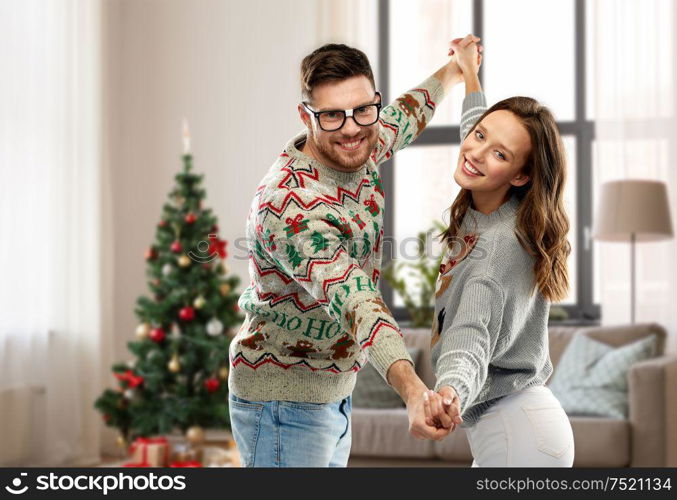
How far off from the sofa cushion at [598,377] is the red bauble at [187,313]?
1989 millimetres

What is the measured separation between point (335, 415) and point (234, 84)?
457 centimetres

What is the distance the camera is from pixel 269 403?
68.4 inches

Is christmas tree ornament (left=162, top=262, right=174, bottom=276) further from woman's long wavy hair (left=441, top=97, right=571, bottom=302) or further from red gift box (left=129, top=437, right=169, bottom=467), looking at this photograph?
woman's long wavy hair (left=441, top=97, right=571, bottom=302)

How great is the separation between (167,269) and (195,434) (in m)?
0.93

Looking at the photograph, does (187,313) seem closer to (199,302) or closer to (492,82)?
(199,302)

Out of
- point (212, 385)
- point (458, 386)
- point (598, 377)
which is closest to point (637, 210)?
point (598, 377)

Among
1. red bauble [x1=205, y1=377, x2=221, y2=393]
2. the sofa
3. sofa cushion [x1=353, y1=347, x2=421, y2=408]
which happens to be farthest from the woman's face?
red bauble [x1=205, y1=377, x2=221, y2=393]

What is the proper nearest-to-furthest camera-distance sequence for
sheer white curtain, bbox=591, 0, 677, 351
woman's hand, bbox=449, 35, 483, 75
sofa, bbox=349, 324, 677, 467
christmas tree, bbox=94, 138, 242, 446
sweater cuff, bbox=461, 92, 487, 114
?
sweater cuff, bbox=461, 92, 487, 114
woman's hand, bbox=449, 35, 483, 75
sofa, bbox=349, 324, 677, 467
christmas tree, bbox=94, 138, 242, 446
sheer white curtain, bbox=591, 0, 677, 351

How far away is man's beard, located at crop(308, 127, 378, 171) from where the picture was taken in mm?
1597

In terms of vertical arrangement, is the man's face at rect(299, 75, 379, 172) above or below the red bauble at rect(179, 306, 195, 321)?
above

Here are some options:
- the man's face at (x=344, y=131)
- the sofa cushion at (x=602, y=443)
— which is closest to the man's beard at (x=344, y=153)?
the man's face at (x=344, y=131)

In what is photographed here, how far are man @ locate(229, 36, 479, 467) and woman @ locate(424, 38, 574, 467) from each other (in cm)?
18
